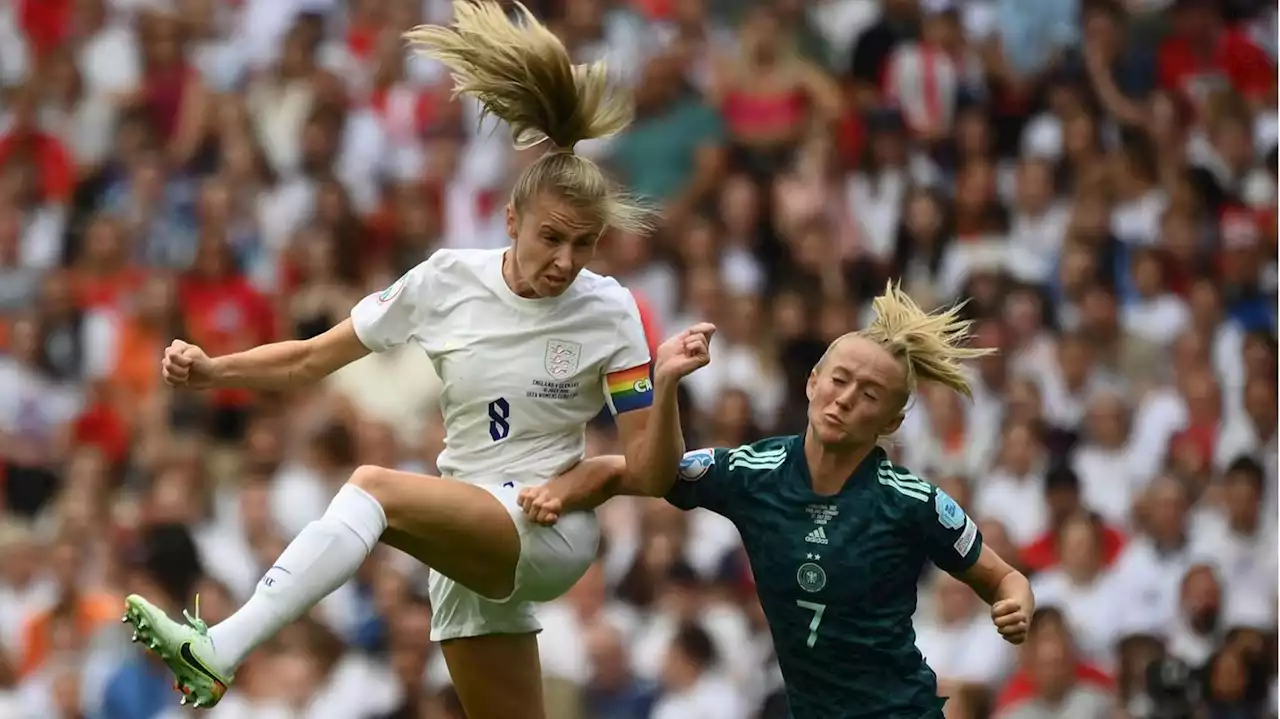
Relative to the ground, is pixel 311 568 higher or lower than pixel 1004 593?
higher

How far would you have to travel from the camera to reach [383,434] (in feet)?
34.4

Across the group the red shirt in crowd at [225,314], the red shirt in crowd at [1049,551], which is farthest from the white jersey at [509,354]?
the red shirt in crowd at [225,314]

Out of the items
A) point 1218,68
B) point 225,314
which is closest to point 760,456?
point 225,314

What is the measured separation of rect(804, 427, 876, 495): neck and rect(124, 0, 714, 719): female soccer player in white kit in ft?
1.39

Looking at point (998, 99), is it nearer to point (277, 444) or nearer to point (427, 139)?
point (427, 139)

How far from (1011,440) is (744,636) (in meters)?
1.68

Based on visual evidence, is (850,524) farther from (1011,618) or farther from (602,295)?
(602,295)

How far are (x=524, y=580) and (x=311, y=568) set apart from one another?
2.13 ft

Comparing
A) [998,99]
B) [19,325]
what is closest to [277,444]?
[19,325]

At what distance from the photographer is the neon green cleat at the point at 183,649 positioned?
537cm

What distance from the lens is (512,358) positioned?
5961 millimetres

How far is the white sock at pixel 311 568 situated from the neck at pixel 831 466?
3.98 ft

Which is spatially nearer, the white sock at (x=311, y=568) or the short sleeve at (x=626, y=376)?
the white sock at (x=311, y=568)

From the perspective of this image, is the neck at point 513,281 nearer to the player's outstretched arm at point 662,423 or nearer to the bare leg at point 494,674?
the player's outstretched arm at point 662,423
